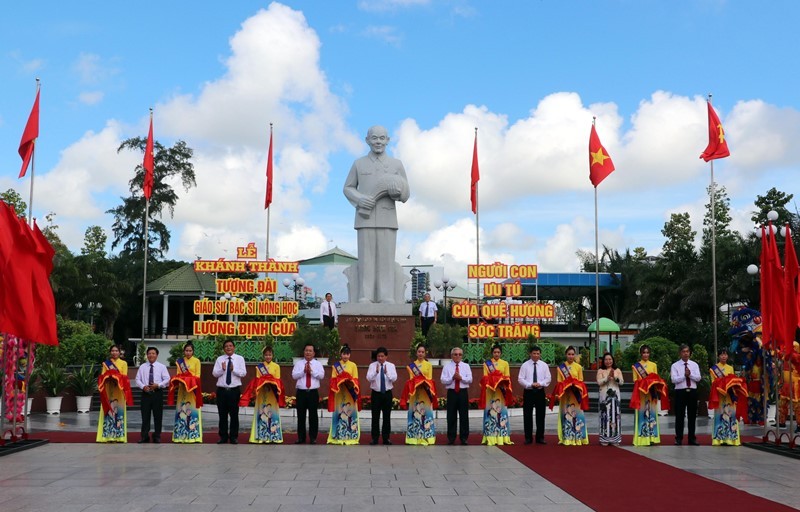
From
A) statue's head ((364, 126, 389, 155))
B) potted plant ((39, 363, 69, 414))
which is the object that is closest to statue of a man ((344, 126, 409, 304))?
statue's head ((364, 126, 389, 155))

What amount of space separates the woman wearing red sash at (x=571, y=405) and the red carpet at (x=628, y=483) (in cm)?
54

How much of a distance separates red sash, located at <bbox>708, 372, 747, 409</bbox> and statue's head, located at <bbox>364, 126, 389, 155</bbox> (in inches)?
353

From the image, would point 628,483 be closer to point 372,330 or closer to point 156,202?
point 372,330

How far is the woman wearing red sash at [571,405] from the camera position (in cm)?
1174

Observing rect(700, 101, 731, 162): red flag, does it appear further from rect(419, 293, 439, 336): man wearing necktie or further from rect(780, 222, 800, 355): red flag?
rect(780, 222, 800, 355): red flag

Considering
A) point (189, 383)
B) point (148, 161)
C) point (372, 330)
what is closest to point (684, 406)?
point (372, 330)

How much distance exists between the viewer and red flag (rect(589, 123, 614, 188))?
75.9ft

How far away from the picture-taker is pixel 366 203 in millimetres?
17547

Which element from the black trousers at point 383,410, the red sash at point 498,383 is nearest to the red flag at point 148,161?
the black trousers at point 383,410

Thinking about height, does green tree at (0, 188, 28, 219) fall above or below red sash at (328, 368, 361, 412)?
above

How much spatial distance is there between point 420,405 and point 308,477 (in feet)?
11.8

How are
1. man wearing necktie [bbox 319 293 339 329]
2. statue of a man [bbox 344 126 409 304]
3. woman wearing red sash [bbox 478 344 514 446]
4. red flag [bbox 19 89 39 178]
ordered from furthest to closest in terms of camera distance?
man wearing necktie [bbox 319 293 339 329] < statue of a man [bbox 344 126 409 304] < red flag [bbox 19 89 39 178] < woman wearing red sash [bbox 478 344 514 446]

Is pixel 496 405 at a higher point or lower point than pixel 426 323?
lower

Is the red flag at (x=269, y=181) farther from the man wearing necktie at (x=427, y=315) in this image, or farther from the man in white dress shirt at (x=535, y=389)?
the man in white dress shirt at (x=535, y=389)
